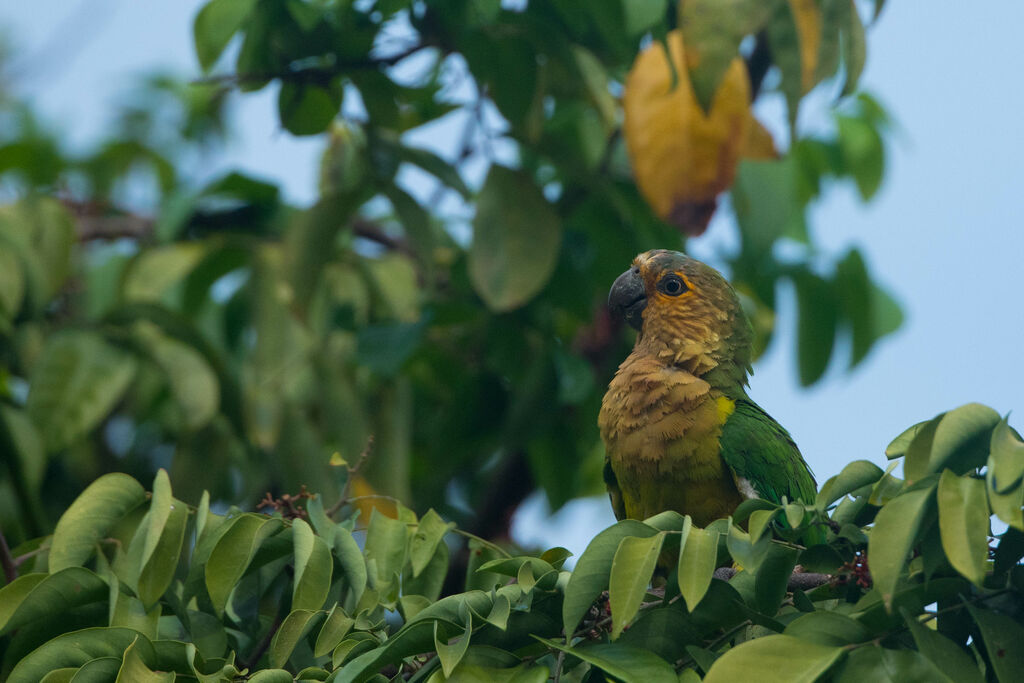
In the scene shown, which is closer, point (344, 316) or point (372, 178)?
point (372, 178)

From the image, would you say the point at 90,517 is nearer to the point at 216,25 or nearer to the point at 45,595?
the point at 45,595

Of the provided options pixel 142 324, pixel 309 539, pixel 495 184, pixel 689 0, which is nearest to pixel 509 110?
pixel 495 184

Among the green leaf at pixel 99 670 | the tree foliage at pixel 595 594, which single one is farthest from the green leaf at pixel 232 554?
the green leaf at pixel 99 670

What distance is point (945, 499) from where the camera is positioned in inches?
53.8

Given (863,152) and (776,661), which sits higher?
(863,152)

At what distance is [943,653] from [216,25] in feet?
8.79

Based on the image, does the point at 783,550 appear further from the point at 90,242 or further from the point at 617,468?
the point at 90,242

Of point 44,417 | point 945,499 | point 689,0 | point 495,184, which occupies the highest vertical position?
point 689,0

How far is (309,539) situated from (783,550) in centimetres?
82

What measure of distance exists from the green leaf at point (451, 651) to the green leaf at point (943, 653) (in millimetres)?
616

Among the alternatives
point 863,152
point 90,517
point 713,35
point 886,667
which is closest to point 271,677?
point 90,517

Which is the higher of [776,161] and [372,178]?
[776,161]

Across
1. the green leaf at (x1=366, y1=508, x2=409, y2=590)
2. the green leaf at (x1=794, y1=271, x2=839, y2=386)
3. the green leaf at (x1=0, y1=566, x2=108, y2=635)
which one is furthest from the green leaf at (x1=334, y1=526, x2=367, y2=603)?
the green leaf at (x1=794, y1=271, x2=839, y2=386)

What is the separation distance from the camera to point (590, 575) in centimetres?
159
